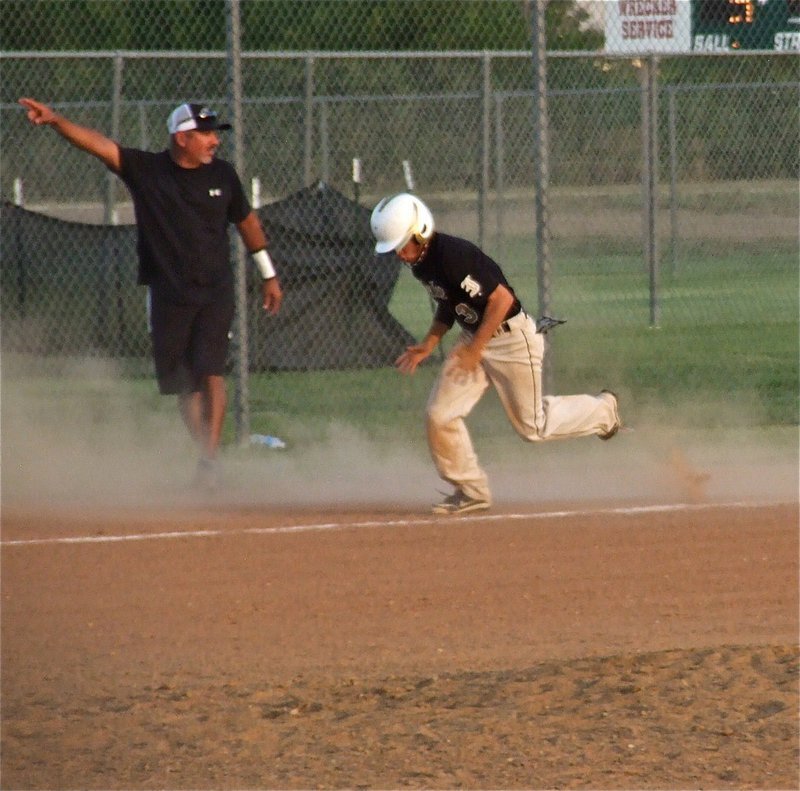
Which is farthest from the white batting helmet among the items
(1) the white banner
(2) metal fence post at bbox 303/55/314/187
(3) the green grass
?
(1) the white banner

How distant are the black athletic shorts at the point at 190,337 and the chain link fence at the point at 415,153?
1.65 m

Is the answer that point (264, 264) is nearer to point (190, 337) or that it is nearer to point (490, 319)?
point (190, 337)

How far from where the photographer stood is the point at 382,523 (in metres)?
8.40

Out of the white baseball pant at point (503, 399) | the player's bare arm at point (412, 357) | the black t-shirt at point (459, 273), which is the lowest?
the white baseball pant at point (503, 399)

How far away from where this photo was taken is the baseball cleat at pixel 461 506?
854 centimetres

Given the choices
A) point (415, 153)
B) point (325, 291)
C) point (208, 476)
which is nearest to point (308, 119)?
point (325, 291)

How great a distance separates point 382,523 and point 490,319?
1.18m

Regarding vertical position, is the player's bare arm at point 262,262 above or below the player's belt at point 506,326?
above

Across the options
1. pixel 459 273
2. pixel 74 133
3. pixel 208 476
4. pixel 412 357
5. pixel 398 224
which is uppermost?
pixel 74 133

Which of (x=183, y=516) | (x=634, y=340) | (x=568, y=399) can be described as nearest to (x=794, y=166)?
(x=634, y=340)

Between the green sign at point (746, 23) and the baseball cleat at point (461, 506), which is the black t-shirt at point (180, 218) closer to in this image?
the baseball cleat at point (461, 506)

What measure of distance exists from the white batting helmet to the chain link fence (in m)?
2.52

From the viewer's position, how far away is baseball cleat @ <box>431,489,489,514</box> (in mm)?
8539

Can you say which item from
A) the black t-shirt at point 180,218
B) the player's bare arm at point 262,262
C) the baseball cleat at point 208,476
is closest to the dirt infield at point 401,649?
the baseball cleat at point 208,476
